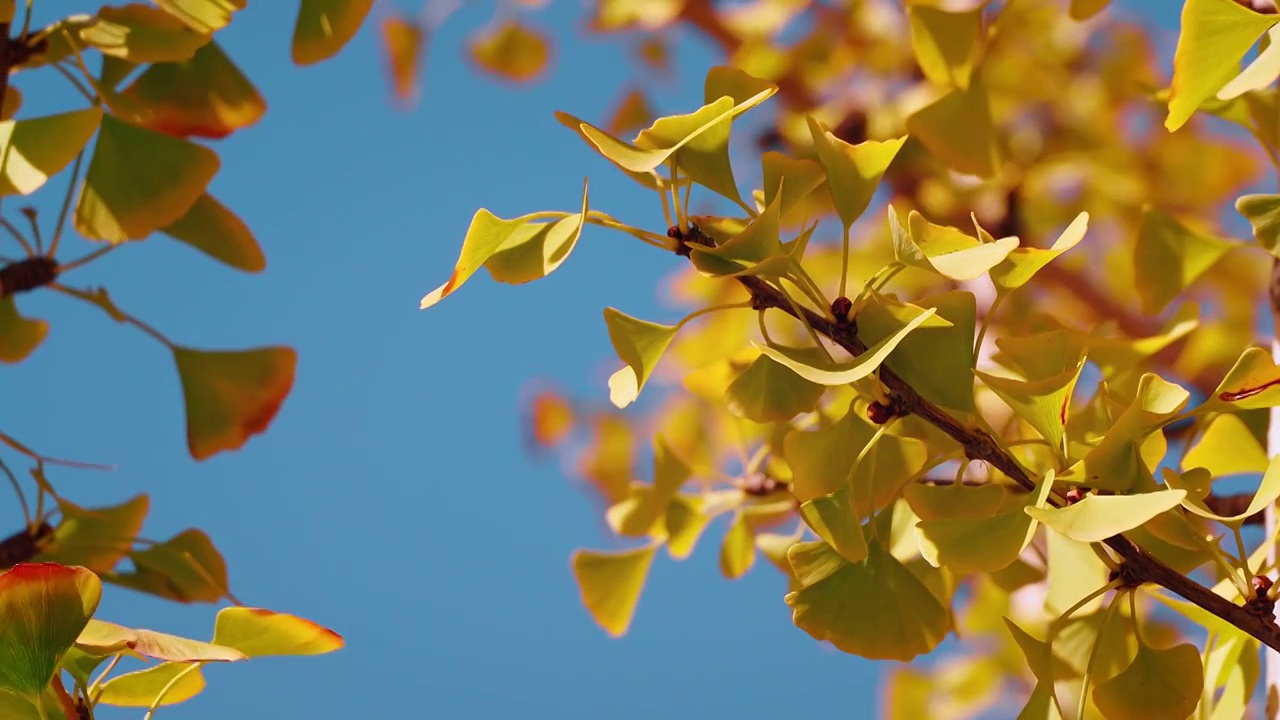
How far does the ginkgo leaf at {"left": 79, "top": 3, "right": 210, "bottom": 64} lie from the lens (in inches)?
14.3

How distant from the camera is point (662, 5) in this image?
26.4 inches

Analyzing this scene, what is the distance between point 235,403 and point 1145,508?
32cm

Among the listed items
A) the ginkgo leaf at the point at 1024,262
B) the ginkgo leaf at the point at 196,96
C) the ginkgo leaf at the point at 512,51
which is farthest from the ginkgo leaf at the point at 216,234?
the ginkgo leaf at the point at 512,51

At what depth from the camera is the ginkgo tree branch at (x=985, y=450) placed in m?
0.29

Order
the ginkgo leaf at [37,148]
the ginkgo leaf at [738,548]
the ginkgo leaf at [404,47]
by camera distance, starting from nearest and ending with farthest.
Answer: the ginkgo leaf at [37,148]
the ginkgo leaf at [738,548]
the ginkgo leaf at [404,47]

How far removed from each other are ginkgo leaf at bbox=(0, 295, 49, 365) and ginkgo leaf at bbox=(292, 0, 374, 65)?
0.15m

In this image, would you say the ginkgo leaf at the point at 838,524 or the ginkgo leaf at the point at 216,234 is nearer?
the ginkgo leaf at the point at 838,524

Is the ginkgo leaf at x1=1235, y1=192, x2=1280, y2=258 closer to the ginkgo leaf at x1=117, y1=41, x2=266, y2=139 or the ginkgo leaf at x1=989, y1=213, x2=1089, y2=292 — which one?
the ginkgo leaf at x1=989, y1=213, x2=1089, y2=292

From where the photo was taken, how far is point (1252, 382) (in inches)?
11.5

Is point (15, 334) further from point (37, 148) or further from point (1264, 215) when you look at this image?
point (1264, 215)

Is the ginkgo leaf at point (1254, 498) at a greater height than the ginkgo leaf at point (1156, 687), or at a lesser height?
greater

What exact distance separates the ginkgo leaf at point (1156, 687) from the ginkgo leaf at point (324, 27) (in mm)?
296

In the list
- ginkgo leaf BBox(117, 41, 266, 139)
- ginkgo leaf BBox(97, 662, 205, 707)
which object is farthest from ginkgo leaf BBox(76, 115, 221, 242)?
ginkgo leaf BBox(97, 662, 205, 707)

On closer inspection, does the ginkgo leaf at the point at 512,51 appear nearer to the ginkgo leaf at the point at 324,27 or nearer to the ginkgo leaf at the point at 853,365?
the ginkgo leaf at the point at 324,27
